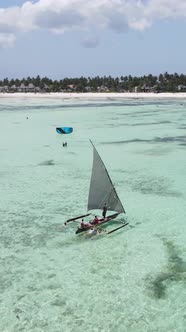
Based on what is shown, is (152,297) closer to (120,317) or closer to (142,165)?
(120,317)

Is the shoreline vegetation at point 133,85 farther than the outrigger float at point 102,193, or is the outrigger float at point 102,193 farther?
the shoreline vegetation at point 133,85

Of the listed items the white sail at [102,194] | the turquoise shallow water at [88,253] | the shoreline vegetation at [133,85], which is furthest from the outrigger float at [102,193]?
the shoreline vegetation at [133,85]

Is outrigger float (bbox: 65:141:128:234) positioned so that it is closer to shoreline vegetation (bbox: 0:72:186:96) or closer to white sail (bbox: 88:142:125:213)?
white sail (bbox: 88:142:125:213)

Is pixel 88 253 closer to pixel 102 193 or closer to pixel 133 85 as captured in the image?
pixel 102 193

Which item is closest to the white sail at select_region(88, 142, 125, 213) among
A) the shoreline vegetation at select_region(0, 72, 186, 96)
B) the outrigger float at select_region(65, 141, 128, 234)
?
the outrigger float at select_region(65, 141, 128, 234)

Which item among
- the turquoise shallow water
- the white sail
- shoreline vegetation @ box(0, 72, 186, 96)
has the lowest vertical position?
the turquoise shallow water

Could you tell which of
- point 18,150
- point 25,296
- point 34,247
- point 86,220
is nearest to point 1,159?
point 18,150

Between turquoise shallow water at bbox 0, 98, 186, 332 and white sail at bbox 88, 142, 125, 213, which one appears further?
white sail at bbox 88, 142, 125, 213

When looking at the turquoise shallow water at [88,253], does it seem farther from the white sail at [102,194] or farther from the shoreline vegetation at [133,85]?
the shoreline vegetation at [133,85]
